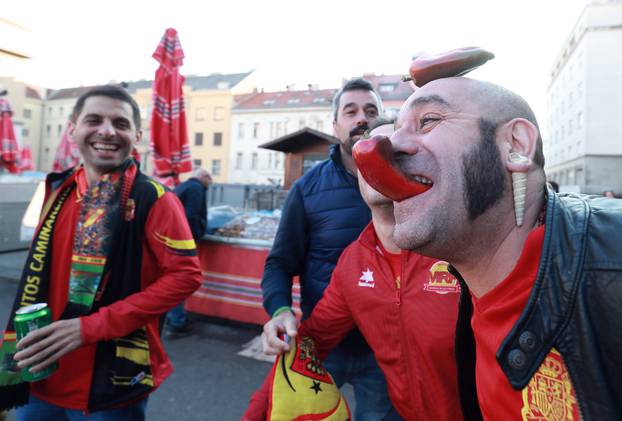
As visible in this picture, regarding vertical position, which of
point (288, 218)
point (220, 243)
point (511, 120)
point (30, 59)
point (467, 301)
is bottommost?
point (220, 243)

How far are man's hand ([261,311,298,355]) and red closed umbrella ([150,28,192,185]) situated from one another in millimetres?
4541

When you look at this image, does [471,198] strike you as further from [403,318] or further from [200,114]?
[200,114]

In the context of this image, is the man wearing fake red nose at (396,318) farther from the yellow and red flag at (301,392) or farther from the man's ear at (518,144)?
the man's ear at (518,144)

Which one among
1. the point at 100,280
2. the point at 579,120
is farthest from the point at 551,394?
the point at 579,120

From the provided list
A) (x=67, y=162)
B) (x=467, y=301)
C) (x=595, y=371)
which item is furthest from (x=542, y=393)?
(x=67, y=162)

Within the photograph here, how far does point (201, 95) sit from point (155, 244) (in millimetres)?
42884

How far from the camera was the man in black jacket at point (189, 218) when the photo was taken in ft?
15.7

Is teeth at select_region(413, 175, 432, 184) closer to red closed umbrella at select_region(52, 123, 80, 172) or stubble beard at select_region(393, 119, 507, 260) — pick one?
stubble beard at select_region(393, 119, 507, 260)

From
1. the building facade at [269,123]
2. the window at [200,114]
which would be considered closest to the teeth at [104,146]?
the building facade at [269,123]

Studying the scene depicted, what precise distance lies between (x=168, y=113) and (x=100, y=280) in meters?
4.47

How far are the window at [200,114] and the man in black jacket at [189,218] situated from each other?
38.8 meters

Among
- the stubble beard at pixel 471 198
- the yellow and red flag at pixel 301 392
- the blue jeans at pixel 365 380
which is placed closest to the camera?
the stubble beard at pixel 471 198

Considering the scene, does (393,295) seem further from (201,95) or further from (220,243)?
(201,95)

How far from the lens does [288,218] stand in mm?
2266
